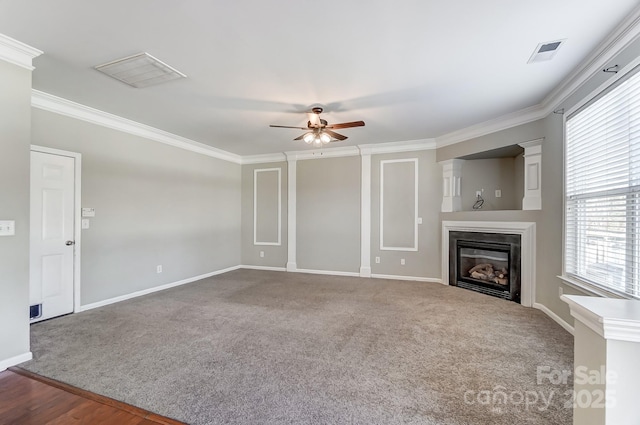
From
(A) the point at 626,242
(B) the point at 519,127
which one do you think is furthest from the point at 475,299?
(B) the point at 519,127

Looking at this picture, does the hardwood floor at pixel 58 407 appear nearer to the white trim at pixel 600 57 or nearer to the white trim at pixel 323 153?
the white trim at pixel 600 57

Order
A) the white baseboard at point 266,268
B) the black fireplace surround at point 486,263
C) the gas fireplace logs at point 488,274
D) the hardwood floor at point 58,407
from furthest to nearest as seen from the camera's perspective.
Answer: the white baseboard at point 266,268
the gas fireplace logs at point 488,274
the black fireplace surround at point 486,263
the hardwood floor at point 58,407

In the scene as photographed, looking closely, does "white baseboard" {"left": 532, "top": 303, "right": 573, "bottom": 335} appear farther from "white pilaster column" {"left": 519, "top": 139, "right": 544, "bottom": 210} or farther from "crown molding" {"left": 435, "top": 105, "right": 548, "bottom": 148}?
"crown molding" {"left": 435, "top": 105, "right": 548, "bottom": 148}

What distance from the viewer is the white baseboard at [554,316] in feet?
9.96

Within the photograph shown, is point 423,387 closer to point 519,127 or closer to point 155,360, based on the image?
point 155,360

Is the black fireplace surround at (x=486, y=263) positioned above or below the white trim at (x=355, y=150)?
below

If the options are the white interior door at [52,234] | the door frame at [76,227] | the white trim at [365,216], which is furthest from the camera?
the white trim at [365,216]

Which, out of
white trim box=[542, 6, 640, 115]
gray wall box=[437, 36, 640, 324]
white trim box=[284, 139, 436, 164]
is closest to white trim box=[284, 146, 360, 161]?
white trim box=[284, 139, 436, 164]

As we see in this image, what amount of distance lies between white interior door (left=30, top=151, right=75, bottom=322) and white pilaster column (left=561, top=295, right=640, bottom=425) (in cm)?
474

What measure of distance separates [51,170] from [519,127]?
601cm

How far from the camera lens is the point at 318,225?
6086 millimetres

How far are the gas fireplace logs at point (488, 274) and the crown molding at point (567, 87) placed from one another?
2.13 metres

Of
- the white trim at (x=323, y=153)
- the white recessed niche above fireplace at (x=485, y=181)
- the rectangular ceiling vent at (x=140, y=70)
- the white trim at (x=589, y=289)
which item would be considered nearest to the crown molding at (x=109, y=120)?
the rectangular ceiling vent at (x=140, y=70)

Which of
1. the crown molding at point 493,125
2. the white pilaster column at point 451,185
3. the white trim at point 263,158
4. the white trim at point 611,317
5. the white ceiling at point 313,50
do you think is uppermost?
the white ceiling at point 313,50
